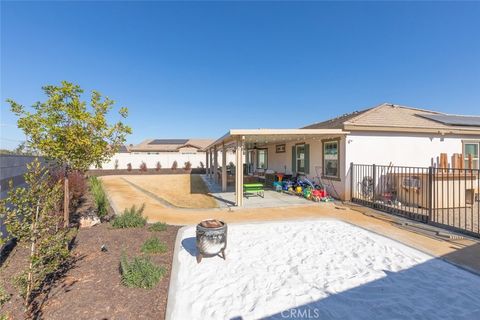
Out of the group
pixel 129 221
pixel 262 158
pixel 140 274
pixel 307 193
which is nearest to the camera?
pixel 140 274

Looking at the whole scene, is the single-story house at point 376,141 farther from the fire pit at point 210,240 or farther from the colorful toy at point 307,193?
the fire pit at point 210,240

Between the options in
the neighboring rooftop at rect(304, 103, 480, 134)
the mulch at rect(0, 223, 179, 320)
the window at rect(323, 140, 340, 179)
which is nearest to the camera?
the mulch at rect(0, 223, 179, 320)

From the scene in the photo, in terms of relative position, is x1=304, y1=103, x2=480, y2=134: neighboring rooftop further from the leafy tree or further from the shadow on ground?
the leafy tree

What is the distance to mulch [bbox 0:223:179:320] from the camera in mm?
3100

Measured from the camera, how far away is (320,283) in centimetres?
390

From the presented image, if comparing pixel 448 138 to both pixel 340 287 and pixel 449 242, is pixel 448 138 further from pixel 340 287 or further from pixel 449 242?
pixel 340 287

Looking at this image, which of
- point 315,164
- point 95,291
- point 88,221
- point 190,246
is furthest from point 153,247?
point 315,164

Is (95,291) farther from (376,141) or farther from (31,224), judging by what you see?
(376,141)

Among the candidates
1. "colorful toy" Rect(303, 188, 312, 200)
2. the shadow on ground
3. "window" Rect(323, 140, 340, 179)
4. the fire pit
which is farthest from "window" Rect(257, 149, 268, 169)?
the fire pit

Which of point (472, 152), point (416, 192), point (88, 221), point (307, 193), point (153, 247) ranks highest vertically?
point (472, 152)

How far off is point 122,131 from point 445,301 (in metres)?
6.81

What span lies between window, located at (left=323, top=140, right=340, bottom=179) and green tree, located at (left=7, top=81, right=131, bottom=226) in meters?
8.73
